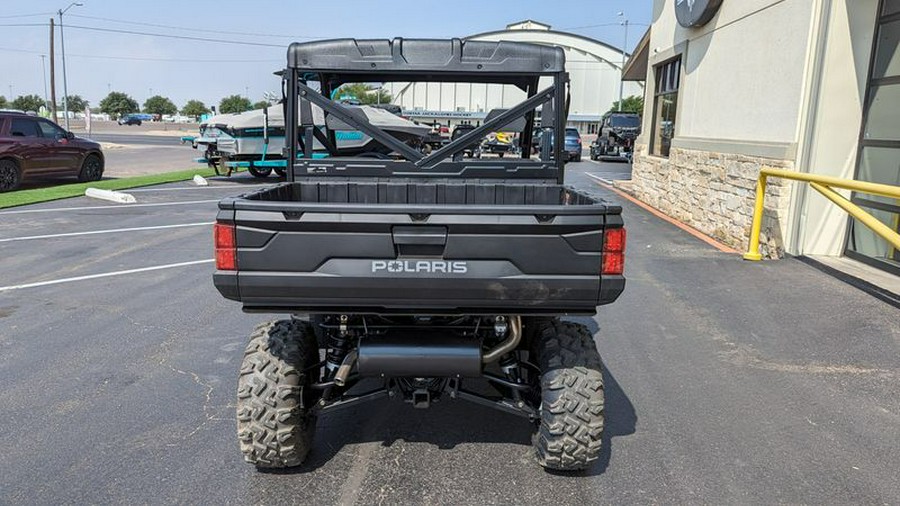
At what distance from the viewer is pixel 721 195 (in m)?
10.6

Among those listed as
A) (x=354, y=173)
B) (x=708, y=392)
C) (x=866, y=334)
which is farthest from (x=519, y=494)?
(x=866, y=334)

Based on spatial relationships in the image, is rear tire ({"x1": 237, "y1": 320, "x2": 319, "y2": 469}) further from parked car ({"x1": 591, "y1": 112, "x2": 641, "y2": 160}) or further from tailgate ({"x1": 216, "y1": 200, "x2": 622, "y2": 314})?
parked car ({"x1": 591, "y1": 112, "x2": 641, "y2": 160})

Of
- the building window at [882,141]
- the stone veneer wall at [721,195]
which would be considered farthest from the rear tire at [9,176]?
the building window at [882,141]

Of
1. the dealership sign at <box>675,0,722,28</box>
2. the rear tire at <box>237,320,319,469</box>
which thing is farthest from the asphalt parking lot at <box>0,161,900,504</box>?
the dealership sign at <box>675,0,722,28</box>

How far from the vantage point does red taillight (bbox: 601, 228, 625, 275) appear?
123 inches

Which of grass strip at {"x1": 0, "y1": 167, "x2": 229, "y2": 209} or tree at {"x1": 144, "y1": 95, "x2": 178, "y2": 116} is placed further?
tree at {"x1": 144, "y1": 95, "x2": 178, "y2": 116}

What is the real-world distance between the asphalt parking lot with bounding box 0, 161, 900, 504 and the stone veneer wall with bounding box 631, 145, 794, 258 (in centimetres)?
144

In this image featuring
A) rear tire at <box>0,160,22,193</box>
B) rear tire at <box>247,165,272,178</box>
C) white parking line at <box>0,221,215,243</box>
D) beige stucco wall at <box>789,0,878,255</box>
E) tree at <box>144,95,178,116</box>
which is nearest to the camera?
beige stucco wall at <box>789,0,878,255</box>

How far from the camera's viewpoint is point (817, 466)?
372 centimetres

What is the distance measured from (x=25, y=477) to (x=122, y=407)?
0.88 meters

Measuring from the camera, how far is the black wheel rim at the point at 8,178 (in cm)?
1527

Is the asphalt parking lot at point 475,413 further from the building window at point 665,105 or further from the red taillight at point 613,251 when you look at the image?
the building window at point 665,105

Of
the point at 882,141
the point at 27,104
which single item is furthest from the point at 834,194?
the point at 27,104

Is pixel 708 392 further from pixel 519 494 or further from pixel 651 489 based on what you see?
pixel 519 494
